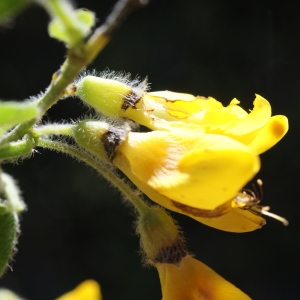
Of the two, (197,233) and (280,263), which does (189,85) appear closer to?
(197,233)

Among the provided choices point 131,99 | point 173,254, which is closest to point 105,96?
point 131,99

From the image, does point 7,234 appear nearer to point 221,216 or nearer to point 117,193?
point 221,216

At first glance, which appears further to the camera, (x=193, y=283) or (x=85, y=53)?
(x=193, y=283)

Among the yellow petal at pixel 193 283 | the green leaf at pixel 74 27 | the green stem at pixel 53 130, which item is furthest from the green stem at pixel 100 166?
the green leaf at pixel 74 27

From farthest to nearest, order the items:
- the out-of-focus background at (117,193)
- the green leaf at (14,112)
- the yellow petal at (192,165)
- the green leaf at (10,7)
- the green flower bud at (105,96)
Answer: the out-of-focus background at (117,193), the green flower bud at (105,96), the yellow petal at (192,165), the green leaf at (14,112), the green leaf at (10,7)

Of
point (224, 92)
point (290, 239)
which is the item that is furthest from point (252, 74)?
point (290, 239)

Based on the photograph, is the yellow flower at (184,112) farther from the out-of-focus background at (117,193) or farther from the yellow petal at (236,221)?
the out-of-focus background at (117,193)

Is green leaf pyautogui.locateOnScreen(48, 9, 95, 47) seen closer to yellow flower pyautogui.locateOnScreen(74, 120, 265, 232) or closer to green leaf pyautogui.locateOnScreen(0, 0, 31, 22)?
green leaf pyautogui.locateOnScreen(0, 0, 31, 22)
